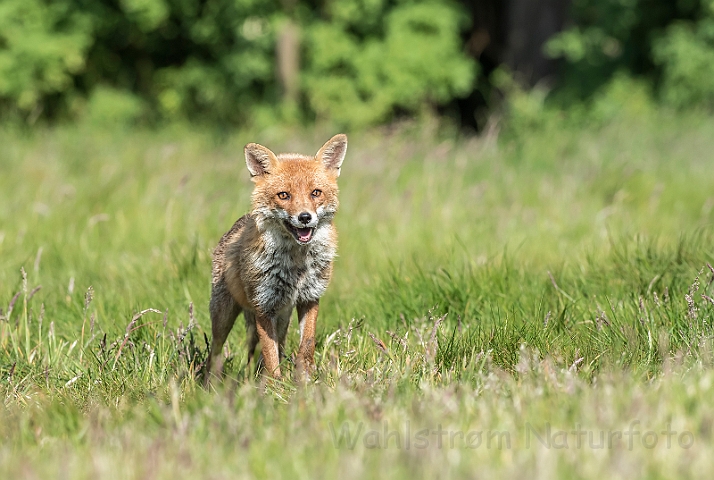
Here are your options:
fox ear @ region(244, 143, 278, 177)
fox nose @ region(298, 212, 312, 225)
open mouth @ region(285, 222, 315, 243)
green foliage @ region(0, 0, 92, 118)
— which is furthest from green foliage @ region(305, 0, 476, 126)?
fox nose @ region(298, 212, 312, 225)

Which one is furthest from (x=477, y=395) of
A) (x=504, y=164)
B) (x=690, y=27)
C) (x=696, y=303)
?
(x=690, y=27)

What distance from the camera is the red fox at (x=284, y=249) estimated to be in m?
4.45

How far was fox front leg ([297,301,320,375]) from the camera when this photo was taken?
4363mm

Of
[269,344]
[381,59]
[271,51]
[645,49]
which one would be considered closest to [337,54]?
[381,59]

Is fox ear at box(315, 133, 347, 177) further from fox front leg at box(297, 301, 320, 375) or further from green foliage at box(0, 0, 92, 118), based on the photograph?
green foliage at box(0, 0, 92, 118)

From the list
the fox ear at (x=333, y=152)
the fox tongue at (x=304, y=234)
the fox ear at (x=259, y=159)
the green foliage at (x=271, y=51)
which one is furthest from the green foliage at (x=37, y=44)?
the fox tongue at (x=304, y=234)

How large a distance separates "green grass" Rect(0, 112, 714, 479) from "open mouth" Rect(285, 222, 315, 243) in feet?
2.06

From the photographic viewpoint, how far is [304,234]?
443 cm

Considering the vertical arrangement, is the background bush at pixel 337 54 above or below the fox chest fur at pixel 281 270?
above

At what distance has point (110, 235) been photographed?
7.50 meters

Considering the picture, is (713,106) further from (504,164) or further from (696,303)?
(696,303)

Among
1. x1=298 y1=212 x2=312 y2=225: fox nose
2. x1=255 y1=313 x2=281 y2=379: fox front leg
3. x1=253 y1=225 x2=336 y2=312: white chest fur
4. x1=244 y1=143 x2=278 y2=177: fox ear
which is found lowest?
x1=255 y1=313 x2=281 y2=379: fox front leg

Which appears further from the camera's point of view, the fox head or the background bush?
the background bush

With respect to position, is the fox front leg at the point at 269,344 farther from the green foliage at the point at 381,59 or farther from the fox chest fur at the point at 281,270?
the green foliage at the point at 381,59
